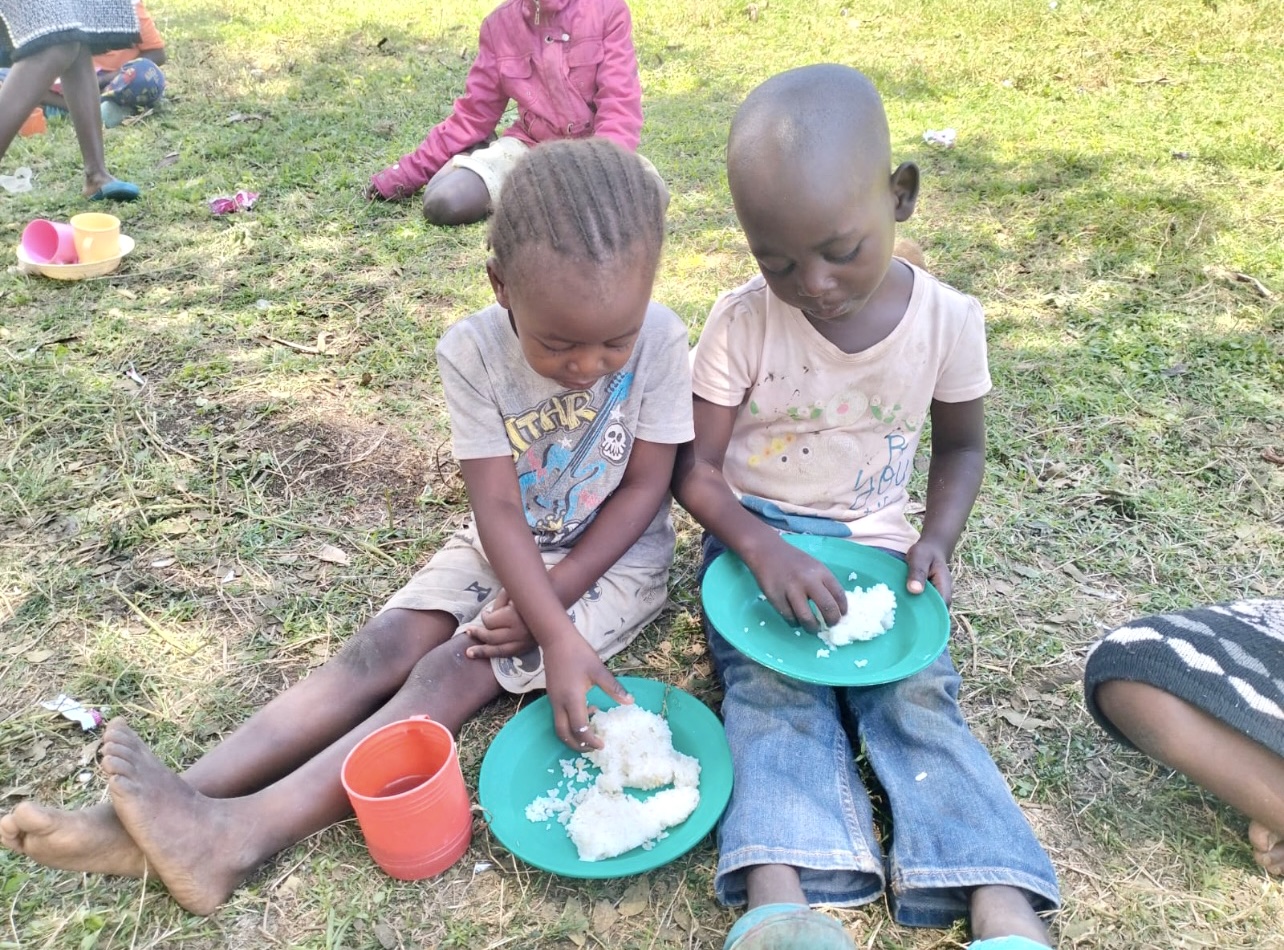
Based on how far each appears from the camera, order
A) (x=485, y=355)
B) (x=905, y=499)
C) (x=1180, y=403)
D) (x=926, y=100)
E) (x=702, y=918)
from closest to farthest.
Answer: (x=702, y=918)
(x=485, y=355)
(x=905, y=499)
(x=1180, y=403)
(x=926, y=100)

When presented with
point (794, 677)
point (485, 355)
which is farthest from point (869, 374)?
point (485, 355)

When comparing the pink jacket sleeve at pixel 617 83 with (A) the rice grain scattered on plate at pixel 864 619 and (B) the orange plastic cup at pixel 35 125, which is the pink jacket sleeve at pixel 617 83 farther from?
(B) the orange plastic cup at pixel 35 125

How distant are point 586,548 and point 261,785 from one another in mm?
843

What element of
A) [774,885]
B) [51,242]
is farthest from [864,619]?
[51,242]

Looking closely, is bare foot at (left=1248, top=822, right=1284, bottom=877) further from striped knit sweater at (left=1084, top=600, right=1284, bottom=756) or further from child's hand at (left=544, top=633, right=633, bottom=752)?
child's hand at (left=544, top=633, right=633, bottom=752)

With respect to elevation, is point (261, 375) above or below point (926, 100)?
below

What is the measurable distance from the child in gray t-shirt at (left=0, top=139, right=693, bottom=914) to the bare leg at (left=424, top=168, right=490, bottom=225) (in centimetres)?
257

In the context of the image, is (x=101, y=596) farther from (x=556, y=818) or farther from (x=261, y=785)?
(x=556, y=818)

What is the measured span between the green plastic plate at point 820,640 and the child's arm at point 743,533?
0.25 feet

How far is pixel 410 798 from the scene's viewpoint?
5.55 ft

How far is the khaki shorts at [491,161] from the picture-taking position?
4520 mm

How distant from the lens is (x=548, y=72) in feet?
14.5

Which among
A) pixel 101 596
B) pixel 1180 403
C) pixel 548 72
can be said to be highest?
pixel 548 72

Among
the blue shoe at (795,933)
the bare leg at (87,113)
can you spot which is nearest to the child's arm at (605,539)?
the blue shoe at (795,933)
